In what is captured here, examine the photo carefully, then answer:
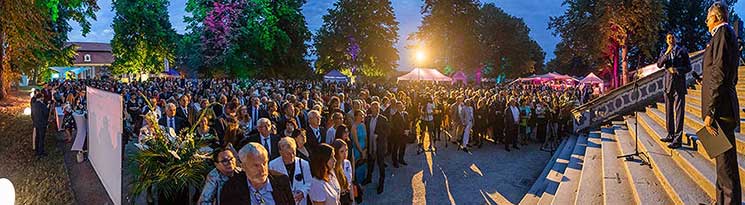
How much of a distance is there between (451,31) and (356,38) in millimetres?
10256

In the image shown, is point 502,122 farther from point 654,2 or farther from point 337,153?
point 654,2

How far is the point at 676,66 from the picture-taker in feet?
19.1

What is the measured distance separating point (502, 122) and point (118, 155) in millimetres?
11131

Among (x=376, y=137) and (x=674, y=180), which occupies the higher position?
(x=376, y=137)

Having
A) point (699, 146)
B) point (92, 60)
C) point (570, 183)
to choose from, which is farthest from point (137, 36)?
point (699, 146)

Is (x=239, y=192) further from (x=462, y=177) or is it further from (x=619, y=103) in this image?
(x=619, y=103)

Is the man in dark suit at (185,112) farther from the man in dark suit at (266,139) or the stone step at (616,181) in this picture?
the stone step at (616,181)

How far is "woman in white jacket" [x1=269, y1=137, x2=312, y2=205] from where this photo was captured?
12.7 feet

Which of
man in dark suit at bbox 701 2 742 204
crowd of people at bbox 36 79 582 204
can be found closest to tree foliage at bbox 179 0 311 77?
crowd of people at bbox 36 79 582 204

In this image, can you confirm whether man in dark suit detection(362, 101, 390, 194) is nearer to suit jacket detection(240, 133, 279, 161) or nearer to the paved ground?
the paved ground

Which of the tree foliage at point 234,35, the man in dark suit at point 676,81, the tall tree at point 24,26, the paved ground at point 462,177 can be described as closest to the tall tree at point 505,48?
the tree foliage at point 234,35

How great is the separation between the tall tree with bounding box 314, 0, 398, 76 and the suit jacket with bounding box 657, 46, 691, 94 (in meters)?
41.7

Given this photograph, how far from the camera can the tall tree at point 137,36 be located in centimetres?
4653

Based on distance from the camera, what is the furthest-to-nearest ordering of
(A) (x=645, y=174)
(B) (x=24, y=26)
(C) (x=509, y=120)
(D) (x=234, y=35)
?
(D) (x=234, y=35), (B) (x=24, y=26), (C) (x=509, y=120), (A) (x=645, y=174)
